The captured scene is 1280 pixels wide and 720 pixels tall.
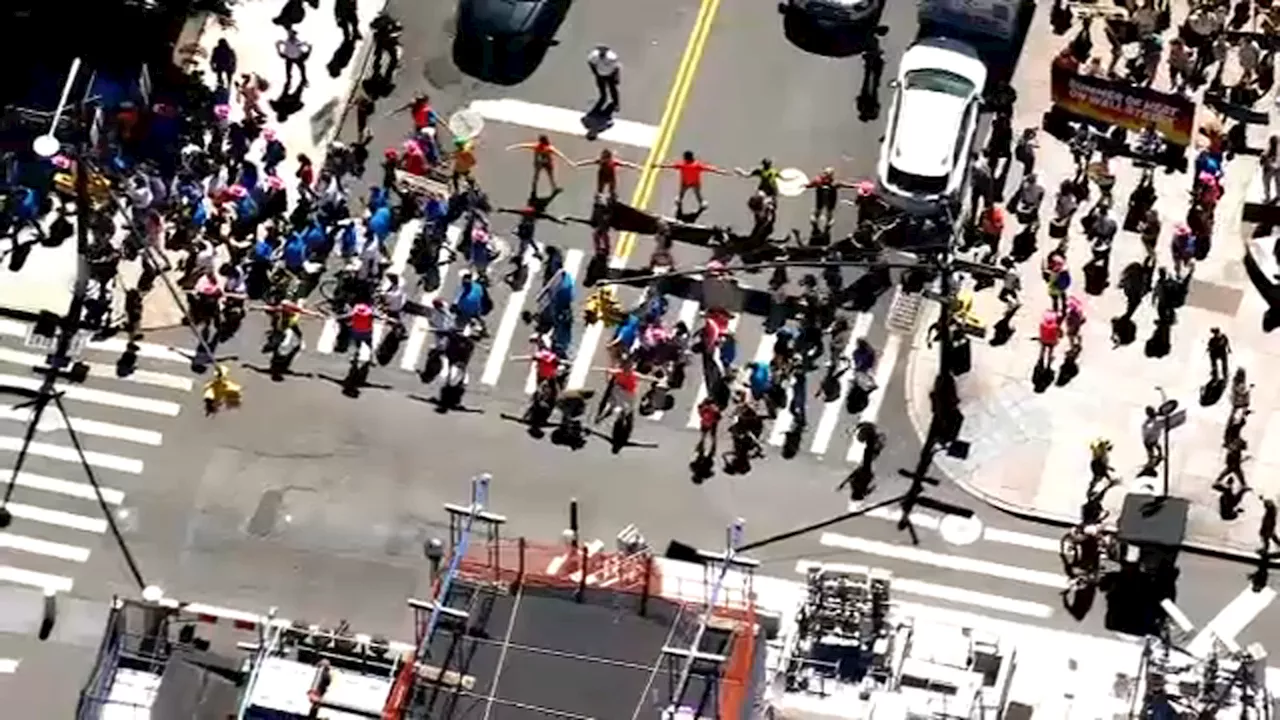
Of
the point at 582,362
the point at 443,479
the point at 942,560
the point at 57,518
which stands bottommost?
the point at 57,518

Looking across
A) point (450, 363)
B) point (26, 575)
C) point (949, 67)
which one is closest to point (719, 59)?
point (949, 67)

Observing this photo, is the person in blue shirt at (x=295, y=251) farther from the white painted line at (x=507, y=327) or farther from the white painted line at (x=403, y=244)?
the white painted line at (x=507, y=327)

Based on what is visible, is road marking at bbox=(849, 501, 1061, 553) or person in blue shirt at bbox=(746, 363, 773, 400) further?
person in blue shirt at bbox=(746, 363, 773, 400)

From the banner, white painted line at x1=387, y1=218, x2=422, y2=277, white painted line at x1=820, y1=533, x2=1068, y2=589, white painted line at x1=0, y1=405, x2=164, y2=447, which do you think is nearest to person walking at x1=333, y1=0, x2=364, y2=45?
white painted line at x1=387, y1=218, x2=422, y2=277

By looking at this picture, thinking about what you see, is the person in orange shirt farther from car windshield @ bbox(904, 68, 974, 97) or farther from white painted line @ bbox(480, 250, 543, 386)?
car windshield @ bbox(904, 68, 974, 97)

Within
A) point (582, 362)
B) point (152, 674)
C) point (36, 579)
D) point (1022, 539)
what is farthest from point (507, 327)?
point (152, 674)

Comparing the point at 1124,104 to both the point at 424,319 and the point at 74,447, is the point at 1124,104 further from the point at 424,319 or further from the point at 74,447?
the point at 74,447
